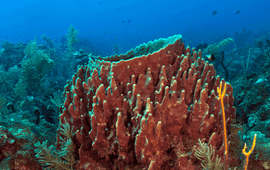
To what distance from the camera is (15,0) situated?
123 m

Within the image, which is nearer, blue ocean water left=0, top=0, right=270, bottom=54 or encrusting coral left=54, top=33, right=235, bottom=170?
encrusting coral left=54, top=33, right=235, bottom=170

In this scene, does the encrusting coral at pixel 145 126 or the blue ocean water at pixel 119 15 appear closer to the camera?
the encrusting coral at pixel 145 126

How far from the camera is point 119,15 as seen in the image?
12812 cm

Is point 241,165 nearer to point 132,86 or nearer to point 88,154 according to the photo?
point 132,86

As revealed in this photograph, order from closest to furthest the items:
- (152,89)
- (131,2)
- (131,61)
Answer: (152,89), (131,61), (131,2)

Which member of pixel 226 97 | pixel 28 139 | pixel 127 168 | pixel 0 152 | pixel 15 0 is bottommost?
pixel 127 168

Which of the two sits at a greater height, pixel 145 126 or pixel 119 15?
pixel 119 15

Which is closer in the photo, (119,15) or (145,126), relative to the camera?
(145,126)

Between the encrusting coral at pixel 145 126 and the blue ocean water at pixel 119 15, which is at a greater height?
the blue ocean water at pixel 119 15

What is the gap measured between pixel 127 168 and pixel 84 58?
409 inches

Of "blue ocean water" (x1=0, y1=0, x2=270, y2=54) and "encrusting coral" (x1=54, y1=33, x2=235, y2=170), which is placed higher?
"blue ocean water" (x1=0, y1=0, x2=270, y2=54)

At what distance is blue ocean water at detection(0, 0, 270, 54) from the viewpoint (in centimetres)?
8862

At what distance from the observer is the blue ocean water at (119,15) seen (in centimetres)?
8862

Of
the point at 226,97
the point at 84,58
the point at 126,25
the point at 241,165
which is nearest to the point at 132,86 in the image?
the point at 226,97
